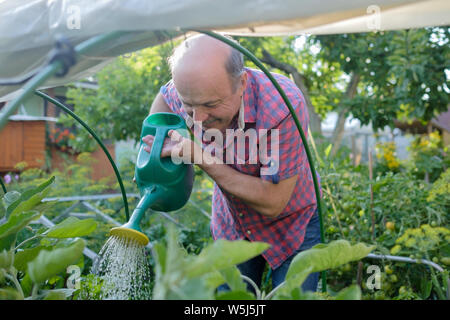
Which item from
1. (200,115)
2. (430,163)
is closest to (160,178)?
(200,115)

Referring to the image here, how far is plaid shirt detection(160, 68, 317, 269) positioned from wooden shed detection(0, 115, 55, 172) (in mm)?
3898

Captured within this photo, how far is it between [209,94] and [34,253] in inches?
19.7

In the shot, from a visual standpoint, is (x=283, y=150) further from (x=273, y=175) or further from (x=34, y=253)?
(x=34, y=253)

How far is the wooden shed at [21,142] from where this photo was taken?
4.93 m

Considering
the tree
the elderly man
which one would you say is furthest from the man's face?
the tree

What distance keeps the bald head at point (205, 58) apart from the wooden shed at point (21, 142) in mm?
4202

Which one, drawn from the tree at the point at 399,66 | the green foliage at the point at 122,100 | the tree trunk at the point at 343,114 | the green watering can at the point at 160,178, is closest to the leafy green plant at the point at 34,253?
the green watering can at the point at 160,178

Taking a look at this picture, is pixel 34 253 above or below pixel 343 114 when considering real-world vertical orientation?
below

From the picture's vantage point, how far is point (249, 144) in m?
1.27

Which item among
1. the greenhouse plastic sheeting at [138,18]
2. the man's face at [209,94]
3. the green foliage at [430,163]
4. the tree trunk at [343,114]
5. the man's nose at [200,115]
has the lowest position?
the green foliage at [430,163]

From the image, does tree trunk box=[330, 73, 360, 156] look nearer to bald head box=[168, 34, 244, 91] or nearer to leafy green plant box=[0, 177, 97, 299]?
bald head box=[168, 34, 244, 91]

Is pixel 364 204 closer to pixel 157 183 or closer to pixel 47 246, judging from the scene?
pixel 157 183

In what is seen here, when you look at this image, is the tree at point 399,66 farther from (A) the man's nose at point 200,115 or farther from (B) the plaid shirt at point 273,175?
(A) the man's nose at point 200,115
